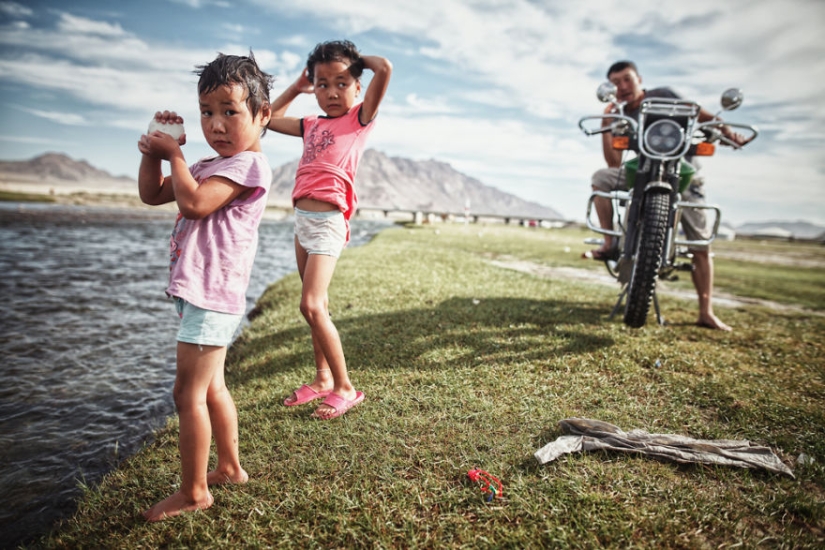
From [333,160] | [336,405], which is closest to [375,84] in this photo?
[333,160]

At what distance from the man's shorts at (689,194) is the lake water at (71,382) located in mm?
5235

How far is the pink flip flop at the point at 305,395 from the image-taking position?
120 inches

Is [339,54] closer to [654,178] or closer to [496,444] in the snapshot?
[496,444]

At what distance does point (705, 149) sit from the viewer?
4.47 m

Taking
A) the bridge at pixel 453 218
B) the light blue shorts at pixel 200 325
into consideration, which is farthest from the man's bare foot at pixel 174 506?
the bridge at pixel 453 218

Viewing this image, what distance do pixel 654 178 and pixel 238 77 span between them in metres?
4.05

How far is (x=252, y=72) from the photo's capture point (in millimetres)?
2094

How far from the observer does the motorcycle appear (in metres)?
4.19

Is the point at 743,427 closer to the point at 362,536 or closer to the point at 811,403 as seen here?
the point at 811,403

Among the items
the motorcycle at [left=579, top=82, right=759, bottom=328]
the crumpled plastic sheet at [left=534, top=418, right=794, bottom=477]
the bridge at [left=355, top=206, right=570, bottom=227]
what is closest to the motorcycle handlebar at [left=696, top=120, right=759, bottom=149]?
the motorcycle at [left=579, top=82, right=759, bottom=328]

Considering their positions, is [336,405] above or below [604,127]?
below

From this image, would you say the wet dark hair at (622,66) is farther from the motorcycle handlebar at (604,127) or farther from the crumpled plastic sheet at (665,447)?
the crumpled plastic sheet at (665,447)

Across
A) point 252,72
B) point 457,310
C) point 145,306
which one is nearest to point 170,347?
point 145,306

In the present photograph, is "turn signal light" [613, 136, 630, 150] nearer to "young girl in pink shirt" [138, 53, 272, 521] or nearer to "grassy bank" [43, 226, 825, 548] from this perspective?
"grassy bank" [43, 226, 825, 548]
